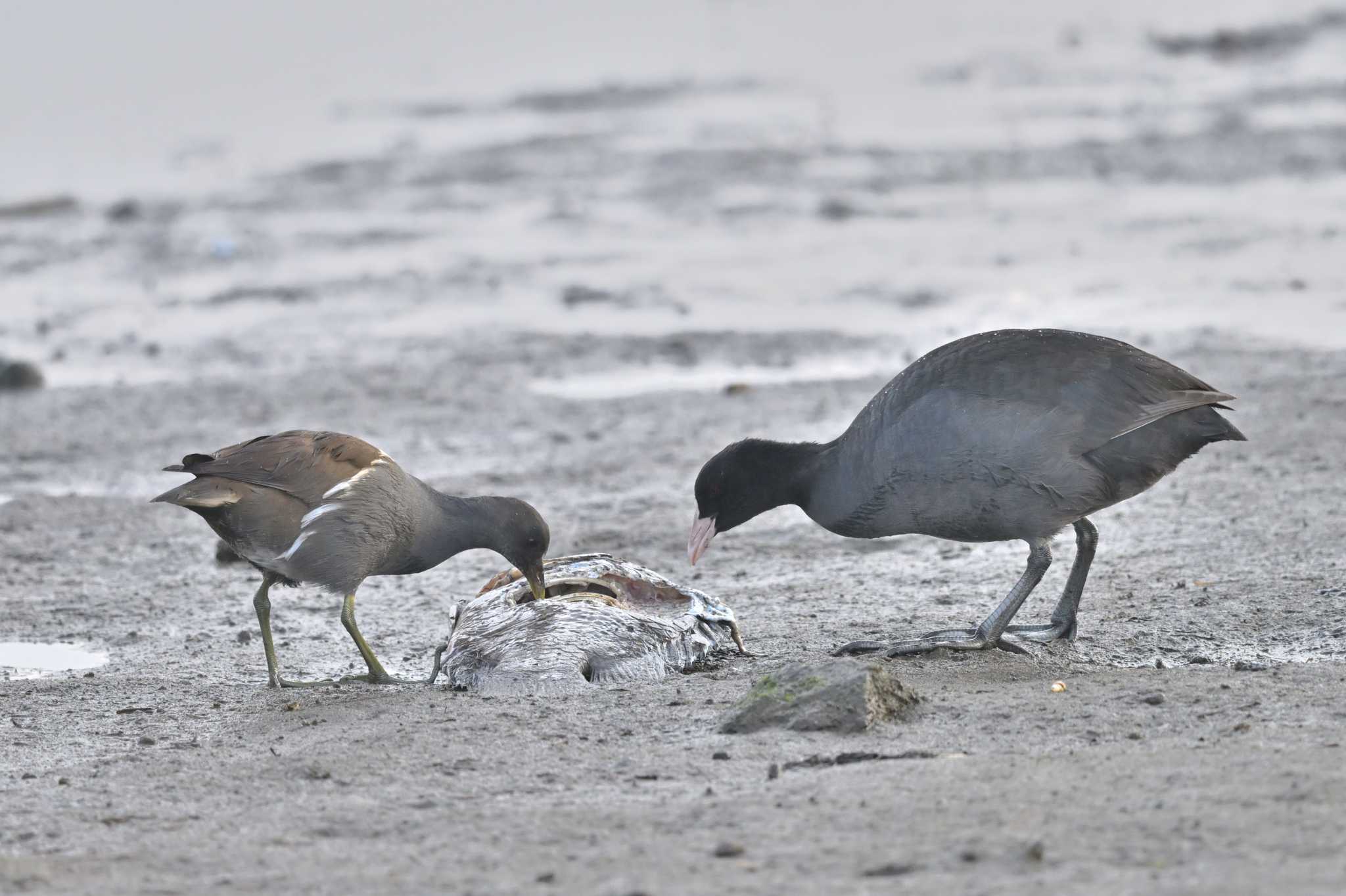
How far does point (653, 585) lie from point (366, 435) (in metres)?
3.96

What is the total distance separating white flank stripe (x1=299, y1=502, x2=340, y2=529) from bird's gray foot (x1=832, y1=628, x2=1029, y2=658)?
185 cm

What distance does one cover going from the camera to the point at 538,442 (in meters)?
9.95

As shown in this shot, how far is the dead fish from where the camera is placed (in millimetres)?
6020

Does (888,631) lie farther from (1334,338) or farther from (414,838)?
(1334,338)

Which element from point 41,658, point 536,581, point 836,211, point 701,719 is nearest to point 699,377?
point 536,581

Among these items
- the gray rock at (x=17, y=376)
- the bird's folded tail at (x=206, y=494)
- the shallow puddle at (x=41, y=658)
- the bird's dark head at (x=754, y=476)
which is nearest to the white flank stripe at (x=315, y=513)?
the bird's folded tail at (x=206, y=494)

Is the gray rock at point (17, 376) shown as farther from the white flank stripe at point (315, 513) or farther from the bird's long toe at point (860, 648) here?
the bird's long toe at point (860, 648)

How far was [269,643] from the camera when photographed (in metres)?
6.38

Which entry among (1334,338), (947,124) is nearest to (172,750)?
(1334,338)

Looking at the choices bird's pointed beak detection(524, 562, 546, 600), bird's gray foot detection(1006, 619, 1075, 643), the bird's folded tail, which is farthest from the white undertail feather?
bird's gray foot detection(1006, 619, 1075, 643)

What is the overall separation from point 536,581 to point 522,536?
0.21m

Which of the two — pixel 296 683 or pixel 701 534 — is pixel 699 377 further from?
pixel 296 683

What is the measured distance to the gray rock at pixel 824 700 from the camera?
511 cm

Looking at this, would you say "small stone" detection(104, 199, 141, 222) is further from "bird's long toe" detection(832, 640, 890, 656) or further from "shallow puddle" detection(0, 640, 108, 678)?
"bird's long toe" detection(832, 640, 890, 656)
